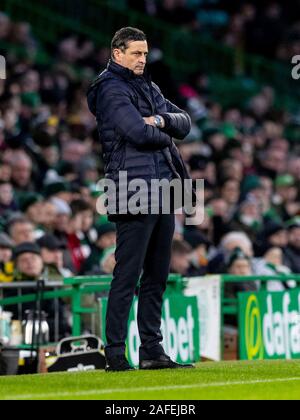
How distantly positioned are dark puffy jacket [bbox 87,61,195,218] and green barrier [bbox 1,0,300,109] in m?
14.4

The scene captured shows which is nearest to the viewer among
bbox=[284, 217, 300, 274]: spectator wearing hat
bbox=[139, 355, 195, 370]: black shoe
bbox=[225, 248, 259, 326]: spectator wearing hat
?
bbox=[139, 355, 195, 370]: black shoe

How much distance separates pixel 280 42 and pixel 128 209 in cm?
2145

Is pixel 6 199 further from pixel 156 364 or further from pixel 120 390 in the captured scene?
pixel 120 390

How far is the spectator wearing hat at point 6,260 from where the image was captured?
1331 cm

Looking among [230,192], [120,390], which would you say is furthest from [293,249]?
[120,390]

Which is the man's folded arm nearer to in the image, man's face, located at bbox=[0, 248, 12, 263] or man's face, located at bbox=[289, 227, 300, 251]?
man's face, located at bbox=[0, 248, 12, 263]

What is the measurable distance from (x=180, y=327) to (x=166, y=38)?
51.3ft

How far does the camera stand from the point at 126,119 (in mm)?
9695

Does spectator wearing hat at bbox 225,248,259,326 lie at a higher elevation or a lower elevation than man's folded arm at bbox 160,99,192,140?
lower

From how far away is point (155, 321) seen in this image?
397 inches

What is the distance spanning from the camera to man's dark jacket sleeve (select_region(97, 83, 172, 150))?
9.69 m

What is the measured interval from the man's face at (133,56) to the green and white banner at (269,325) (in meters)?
4.79

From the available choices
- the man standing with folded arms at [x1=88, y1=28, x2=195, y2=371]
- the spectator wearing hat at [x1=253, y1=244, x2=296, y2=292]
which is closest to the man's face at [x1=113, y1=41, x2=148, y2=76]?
the man standing with folded arms at [x1=88, y1=28, x2=195, y2=371]
